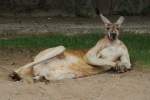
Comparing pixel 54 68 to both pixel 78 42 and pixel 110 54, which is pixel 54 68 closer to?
pixel 110 54

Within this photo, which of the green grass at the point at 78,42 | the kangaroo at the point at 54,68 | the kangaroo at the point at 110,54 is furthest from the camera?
the green grass at the point at 78,42

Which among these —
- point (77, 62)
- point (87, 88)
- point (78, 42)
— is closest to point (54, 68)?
point (77, 62)

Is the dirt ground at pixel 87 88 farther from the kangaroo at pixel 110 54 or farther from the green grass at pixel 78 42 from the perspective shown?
the green grass at pixel 78 42

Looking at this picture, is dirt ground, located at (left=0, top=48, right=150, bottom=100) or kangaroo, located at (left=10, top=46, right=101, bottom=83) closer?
dirt ground, located at (left=0, top=48, right=150, bottom=100)

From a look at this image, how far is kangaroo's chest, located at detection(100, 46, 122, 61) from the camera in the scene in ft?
33.6

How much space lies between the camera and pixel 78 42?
13516mm

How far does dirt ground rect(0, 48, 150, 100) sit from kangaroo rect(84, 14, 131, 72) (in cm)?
18

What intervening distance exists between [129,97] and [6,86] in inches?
79.2

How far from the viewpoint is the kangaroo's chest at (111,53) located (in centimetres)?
1023

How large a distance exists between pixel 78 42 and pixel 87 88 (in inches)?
179

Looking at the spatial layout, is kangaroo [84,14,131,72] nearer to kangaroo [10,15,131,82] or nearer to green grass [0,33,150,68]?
kangaroo [10,15,131,82]

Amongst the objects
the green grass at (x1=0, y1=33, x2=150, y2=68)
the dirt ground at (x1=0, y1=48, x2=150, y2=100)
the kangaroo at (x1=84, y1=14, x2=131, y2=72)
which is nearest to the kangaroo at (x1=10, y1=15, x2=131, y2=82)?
the kangaroo at (x1=84, y1=14, x2=131, y2=72)

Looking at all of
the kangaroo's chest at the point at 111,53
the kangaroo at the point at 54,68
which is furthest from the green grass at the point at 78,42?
the kangaroo at the point at 54,68

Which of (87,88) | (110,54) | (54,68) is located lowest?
(87,88)
